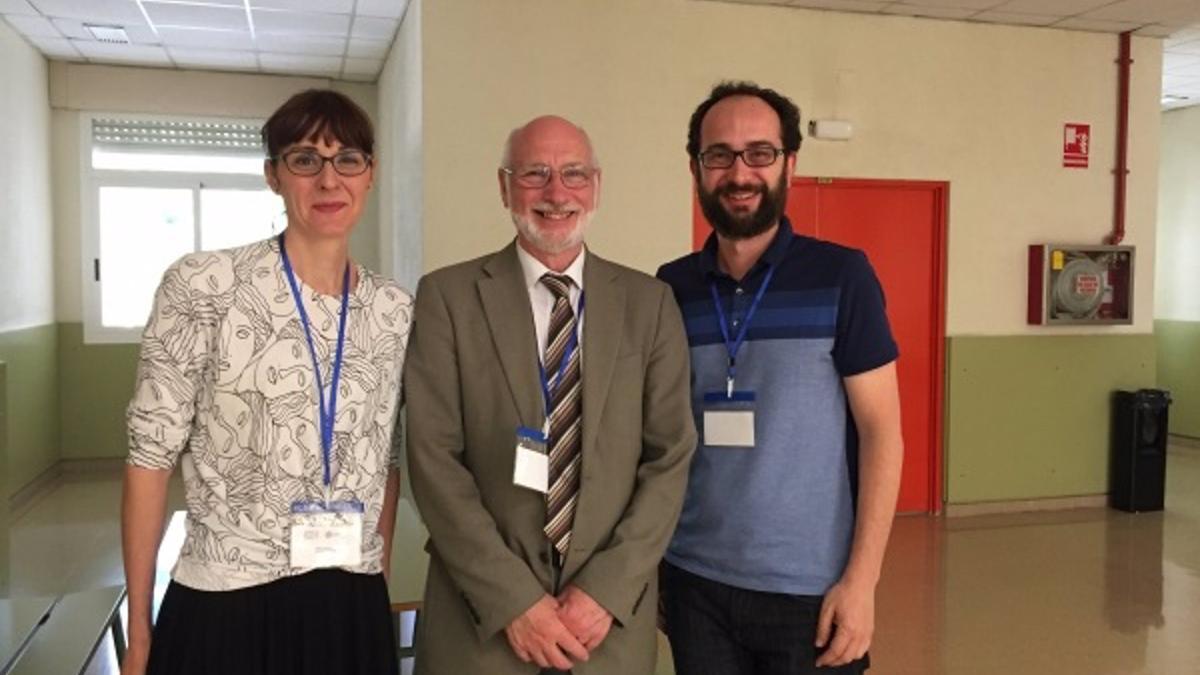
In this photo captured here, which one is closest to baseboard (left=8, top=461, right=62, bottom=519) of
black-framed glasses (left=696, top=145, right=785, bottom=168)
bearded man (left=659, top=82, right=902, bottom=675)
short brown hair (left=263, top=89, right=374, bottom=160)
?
short brown hair (left=263, top=89, right=374, bottom=160)

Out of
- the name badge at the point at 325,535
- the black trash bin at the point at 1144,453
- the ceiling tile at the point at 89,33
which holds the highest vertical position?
the ceiling tile at the point at 89,33

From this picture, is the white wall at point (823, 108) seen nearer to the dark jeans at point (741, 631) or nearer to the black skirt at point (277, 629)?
the dark jeans at point (741, 631)

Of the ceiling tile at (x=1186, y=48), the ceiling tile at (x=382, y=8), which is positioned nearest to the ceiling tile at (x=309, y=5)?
the ceiling tile at (x=382, y=8)

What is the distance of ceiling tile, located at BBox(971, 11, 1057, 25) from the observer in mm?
5773

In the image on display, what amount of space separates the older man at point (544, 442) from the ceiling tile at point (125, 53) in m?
6.19

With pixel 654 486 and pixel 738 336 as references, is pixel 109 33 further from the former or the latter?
pixel 654 486

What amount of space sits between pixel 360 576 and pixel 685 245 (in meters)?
4.07

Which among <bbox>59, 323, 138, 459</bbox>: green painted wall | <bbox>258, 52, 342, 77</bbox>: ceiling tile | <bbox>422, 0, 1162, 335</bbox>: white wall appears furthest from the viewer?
<bbox>59, 323, 138, 459</bbox>: green painted wall

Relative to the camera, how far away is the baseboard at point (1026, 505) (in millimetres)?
6094

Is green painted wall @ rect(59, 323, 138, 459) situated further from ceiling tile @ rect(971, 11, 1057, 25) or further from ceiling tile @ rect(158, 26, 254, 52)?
ceiling tile @ rect(971, 11, 1057, 25)

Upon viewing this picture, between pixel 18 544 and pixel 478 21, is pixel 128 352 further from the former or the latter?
pixel 478 21

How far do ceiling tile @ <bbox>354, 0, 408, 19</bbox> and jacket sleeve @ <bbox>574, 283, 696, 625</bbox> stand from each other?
4.44m

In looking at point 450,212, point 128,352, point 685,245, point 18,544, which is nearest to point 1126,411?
point 685,245

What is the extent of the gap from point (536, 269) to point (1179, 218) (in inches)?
359
